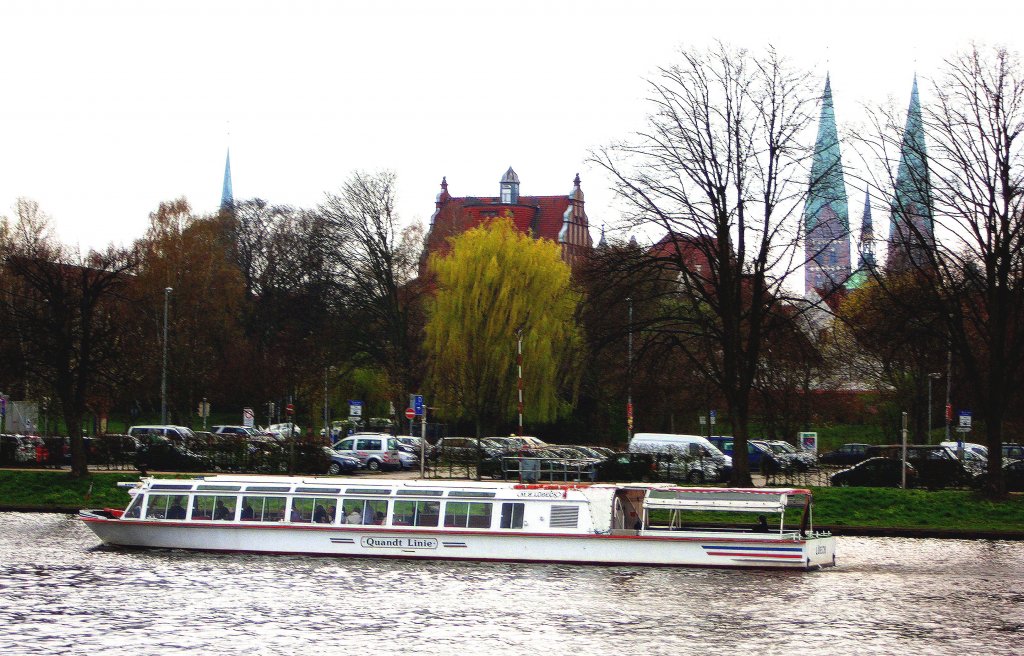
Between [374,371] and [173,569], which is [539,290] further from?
[173,569]

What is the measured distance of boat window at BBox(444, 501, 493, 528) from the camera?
117ft

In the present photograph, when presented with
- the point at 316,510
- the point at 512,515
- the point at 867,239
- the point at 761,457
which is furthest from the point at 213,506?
the point at 761,457

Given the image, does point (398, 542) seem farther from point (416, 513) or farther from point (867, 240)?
point (867, 240)

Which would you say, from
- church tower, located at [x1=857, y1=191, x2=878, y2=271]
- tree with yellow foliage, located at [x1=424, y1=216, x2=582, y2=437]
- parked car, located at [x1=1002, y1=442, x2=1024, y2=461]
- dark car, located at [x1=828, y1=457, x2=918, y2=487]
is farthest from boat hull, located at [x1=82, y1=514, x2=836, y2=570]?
tree with yellow foliage, located at [x1=424, y1=216, x2=582, y2=437]

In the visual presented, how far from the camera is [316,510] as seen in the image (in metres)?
36.8

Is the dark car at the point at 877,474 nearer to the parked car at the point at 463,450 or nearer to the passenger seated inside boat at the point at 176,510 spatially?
the parked car at the point at 463,450

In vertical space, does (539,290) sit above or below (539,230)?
below

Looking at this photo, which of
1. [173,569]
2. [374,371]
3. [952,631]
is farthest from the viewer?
[374,371]

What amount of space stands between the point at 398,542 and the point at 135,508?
7397 mm

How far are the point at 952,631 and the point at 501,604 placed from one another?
27.9 ft

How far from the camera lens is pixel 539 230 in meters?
155

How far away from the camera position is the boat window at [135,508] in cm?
3791

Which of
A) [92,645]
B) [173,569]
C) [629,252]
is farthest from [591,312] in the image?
[92,645]

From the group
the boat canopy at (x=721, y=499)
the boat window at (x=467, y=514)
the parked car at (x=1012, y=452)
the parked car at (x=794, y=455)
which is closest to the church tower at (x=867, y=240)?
the boat canopy at (x=721, y=499)
